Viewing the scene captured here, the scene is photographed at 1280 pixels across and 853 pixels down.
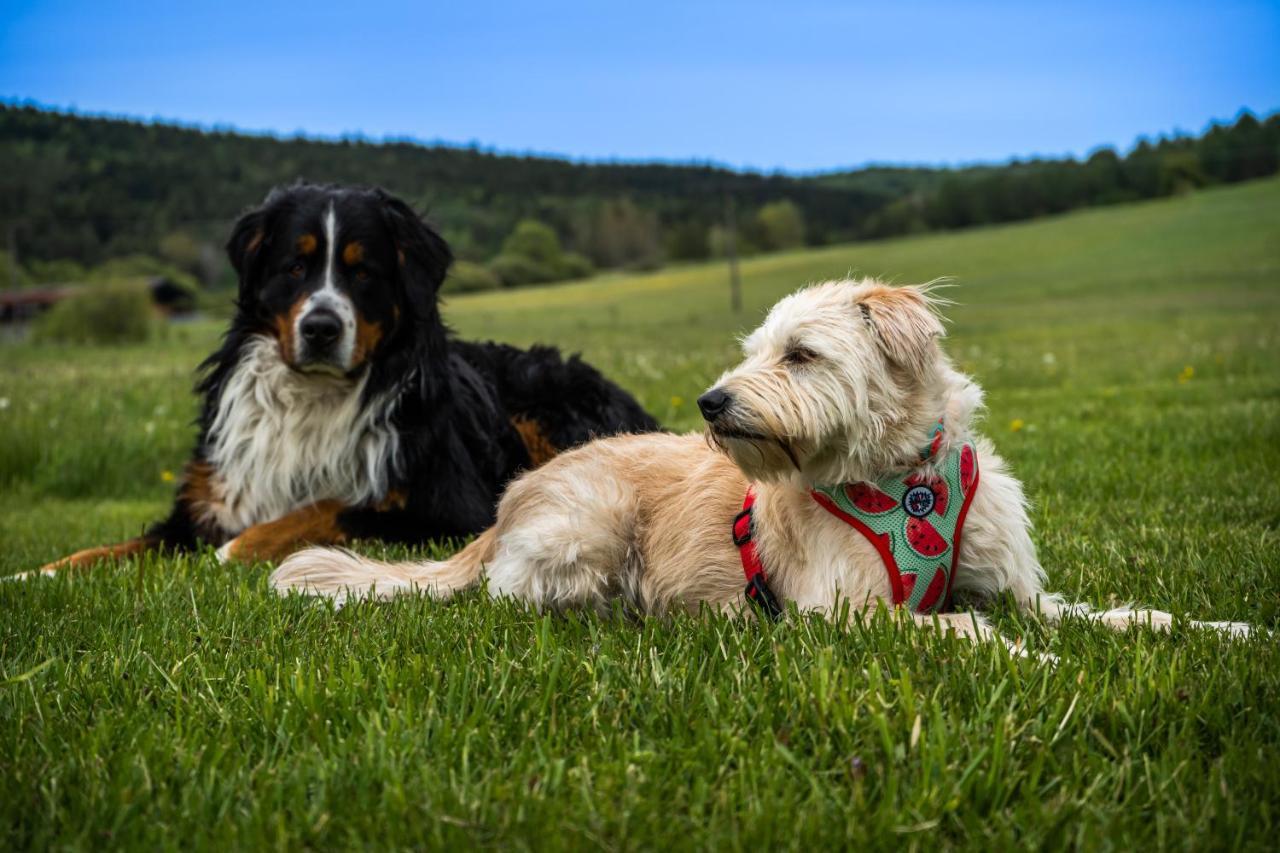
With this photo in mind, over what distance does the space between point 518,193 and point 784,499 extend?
99.9 ft

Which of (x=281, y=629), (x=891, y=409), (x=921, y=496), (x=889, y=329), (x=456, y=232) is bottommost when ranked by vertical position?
(x=281, y=629)

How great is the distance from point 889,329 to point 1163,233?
58.8 meters

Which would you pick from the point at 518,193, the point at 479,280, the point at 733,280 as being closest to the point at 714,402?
the point at 518,193

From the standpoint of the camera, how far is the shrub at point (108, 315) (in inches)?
1284

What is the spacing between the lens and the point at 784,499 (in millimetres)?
3939

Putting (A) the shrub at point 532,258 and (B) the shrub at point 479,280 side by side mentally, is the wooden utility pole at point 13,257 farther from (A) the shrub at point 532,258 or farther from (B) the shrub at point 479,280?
(A) the shrub at point 532,258

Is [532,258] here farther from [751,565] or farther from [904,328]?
[904,328]

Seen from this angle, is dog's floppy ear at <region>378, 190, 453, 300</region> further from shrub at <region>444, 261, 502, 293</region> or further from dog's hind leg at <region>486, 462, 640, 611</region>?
shrub at <region>444, 261, 502, 293</region>

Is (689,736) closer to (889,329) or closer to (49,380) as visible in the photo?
(889,329)

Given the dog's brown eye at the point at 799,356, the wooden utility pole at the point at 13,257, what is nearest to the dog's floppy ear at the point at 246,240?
the dog's brown eye at the point at 799,356

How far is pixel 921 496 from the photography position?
364 cm

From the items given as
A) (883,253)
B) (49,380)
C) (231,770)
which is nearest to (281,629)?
(231,770)

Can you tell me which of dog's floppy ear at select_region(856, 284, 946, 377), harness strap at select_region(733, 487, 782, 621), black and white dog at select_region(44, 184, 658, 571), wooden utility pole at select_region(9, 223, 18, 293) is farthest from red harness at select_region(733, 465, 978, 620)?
wooden utility pole at select_region(9, 223, 18, 293)

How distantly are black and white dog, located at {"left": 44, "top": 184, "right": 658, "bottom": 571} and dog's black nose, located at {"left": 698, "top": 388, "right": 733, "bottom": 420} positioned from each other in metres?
2.55
